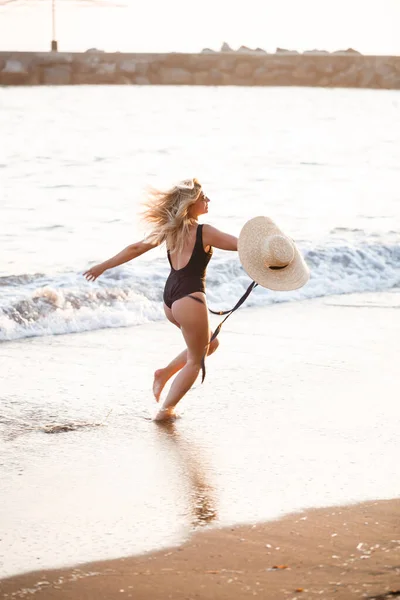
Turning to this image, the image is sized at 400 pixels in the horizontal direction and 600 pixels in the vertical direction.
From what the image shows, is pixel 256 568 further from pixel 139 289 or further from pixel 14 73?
pixel 14 73

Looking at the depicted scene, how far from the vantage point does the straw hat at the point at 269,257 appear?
5.42m

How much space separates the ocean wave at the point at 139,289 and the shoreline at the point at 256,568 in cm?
479

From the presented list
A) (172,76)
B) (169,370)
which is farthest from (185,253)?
(172,76)

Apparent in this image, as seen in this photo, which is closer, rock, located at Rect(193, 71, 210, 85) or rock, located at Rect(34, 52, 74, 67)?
rock, located at Rect(34, 52, 74, 67)

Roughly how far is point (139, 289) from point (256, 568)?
7041 mm

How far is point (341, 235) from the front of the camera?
1727cm

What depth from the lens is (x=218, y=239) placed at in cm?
546

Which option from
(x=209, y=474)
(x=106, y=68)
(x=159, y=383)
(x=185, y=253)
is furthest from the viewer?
(x=106, y=68)

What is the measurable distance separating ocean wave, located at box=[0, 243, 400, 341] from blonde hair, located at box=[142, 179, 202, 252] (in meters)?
3.19

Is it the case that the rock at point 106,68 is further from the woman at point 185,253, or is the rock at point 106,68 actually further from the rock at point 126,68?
the woman at point 185,253

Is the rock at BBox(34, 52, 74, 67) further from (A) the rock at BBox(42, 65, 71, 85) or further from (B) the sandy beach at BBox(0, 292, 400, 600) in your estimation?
(B) the sandy beach at BBox(0, 292, 400, 600)

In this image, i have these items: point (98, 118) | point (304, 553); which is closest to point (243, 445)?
point (304, 553)

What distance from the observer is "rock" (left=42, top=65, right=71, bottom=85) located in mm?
109062

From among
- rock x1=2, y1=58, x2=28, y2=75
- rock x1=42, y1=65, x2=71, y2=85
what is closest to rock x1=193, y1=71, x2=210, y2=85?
rock x1=42, y1=65, x2=71, y2=85
